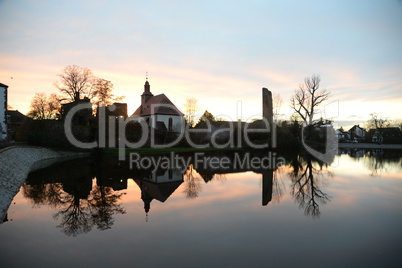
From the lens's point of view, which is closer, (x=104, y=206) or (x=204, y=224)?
(x=204, y=224)

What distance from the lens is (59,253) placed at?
21.5 ft

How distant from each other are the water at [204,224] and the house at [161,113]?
41.0 m

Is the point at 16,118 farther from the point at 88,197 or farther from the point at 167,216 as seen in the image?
the point at 167,216

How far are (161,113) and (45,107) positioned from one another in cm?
2311

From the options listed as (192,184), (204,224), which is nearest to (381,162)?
(192,184)

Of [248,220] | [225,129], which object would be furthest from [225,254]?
[225,129]

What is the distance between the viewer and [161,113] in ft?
186

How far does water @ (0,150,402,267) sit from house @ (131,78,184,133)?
4097 cm

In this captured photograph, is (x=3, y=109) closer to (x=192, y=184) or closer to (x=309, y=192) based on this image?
(x=192, y=184)

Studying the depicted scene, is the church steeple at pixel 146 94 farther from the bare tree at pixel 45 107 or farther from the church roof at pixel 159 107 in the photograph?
the bare tree at pixel 45 107

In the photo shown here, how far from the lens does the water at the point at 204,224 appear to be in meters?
6.23

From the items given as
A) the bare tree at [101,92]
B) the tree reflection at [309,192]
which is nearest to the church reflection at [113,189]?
the tree reflection at [309,192]

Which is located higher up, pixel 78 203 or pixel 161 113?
pixel 161 113

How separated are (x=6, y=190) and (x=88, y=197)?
3.47 meters
